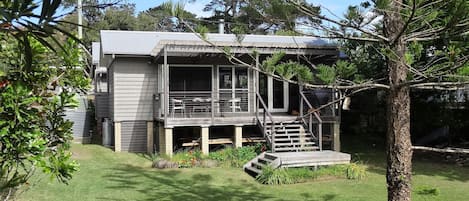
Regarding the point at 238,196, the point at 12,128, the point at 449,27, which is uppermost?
the point at 449,27

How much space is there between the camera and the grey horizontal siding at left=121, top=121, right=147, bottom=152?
51.6 feet

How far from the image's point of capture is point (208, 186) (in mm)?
9703

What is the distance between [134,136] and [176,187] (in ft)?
22.1

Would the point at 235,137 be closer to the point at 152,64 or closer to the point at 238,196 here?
the point at 152,64

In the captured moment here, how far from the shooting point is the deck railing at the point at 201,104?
A: 14.5 metres

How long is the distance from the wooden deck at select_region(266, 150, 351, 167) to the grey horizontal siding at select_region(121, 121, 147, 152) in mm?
5941

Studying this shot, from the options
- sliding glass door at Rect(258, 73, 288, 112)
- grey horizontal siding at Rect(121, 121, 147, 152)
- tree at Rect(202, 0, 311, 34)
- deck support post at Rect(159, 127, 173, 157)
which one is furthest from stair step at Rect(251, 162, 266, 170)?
tree at Rect(202, 0, 311, 34)

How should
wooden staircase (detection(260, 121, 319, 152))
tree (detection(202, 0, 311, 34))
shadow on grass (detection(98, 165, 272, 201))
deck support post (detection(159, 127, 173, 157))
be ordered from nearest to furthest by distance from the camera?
tree (detection(202, 0, 311, 34)), shadow on grass (detection(98, 165, 272, 201)), wooden staircase (detection(260, 121, 319, 152)), deck support post (detection(159, 127, 173, 157))

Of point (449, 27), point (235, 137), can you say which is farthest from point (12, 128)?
point (235, 137)

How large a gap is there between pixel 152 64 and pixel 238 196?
8.20 metres

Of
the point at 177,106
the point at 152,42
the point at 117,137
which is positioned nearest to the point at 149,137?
the point at 117,137

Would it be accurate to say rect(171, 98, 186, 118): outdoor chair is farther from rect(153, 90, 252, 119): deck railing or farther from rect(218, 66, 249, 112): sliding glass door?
rect(218, 66, 249, 112): sliding glass door

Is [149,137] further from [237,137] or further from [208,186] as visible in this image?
[208,186]

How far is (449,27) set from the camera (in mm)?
4082
